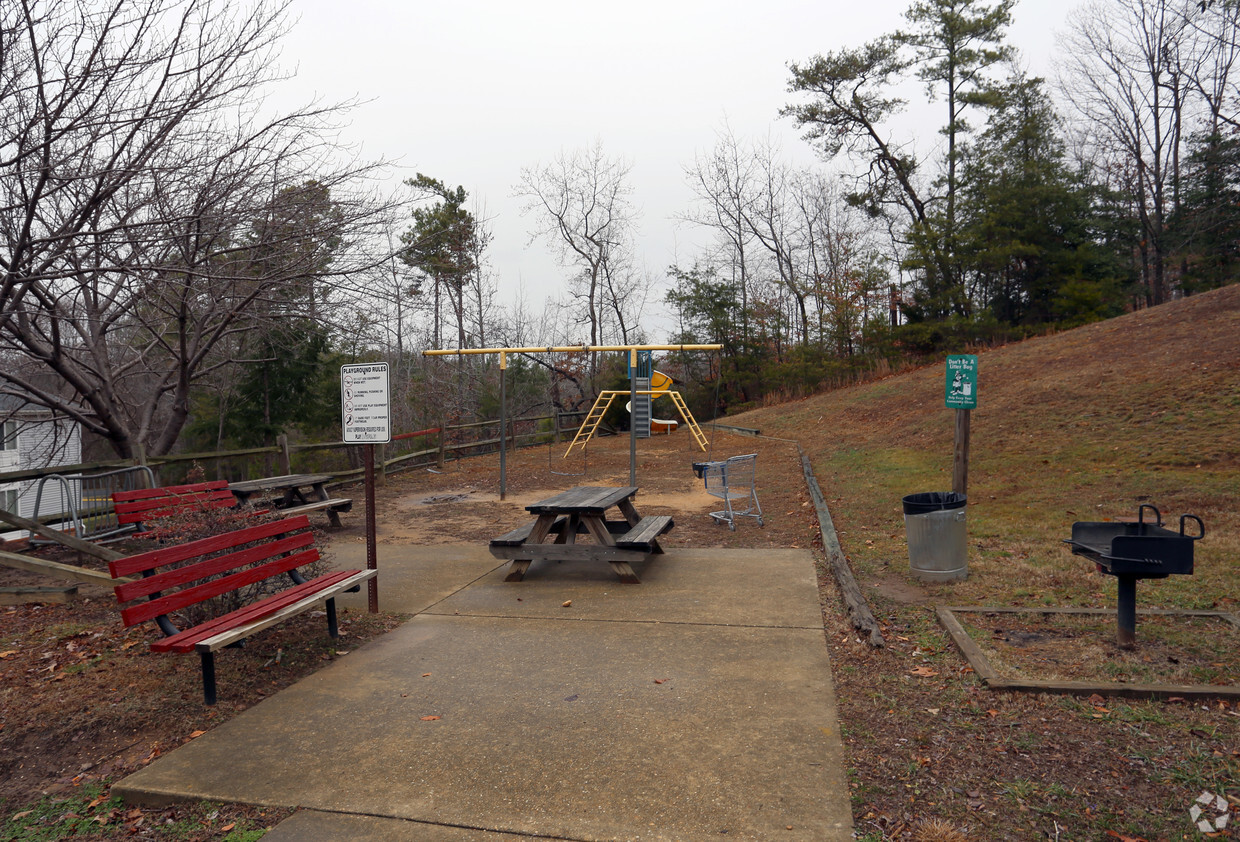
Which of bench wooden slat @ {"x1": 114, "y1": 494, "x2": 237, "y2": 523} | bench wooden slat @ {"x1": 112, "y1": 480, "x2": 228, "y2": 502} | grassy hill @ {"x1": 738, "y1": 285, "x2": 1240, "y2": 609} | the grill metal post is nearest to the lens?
the grill metal post

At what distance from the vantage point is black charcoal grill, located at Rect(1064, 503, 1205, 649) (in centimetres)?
428

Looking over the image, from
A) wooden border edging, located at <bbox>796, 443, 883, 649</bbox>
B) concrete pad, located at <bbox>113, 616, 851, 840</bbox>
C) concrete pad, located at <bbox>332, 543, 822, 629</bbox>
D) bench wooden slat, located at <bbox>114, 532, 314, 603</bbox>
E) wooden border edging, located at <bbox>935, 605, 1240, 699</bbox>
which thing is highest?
bench wooden slat, located at <bbox>114, 532, 314, 603</bbox>

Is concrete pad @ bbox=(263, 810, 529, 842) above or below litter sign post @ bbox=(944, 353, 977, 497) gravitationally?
below

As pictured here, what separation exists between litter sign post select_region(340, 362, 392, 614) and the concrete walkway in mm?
663

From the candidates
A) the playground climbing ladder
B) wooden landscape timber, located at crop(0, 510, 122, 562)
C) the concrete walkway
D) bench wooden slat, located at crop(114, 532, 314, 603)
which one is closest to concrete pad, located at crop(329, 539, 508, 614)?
the concrete walkway

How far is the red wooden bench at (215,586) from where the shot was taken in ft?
13.1

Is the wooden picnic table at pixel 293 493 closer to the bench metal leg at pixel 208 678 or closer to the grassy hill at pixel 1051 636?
the bench metal leg at pixel 208 678

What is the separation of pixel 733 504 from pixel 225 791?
9053 mm

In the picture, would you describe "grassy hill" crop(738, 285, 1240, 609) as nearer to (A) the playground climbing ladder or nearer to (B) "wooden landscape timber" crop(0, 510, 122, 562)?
(A) the playground climbing ladder

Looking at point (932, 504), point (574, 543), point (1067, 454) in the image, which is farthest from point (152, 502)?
point (1067, 454)

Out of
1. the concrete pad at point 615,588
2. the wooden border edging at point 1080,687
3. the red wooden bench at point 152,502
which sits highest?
the red wooden bench at point 152,502

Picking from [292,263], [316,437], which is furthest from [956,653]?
[316,437]

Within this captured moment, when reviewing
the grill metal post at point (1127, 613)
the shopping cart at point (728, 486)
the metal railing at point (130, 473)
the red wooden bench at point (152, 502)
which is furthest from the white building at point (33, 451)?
the grill metal post at point (1127, 613)

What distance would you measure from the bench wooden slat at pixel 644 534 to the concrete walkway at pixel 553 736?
733 millimetres
